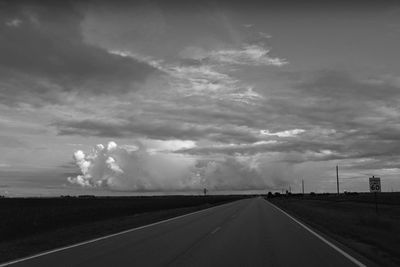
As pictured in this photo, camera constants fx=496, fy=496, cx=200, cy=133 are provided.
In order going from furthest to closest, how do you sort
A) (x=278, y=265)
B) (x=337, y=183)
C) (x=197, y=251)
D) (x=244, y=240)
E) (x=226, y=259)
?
(x=337, y=183) < (x=244, y=240) < (x=197, y=251) < (x=226, y=259) < (x=278, y=265)

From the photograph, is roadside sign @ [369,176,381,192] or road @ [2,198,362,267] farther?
roadside sign @ [369,176,381,192]

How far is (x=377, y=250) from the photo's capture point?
1480cm

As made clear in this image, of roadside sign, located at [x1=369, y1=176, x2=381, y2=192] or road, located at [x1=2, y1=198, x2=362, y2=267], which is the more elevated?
roadside sign, located at [x1=369, y1=176, x2=381, y2=192]

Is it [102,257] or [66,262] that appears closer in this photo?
[66,262]

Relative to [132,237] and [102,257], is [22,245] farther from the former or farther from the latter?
[102,257]

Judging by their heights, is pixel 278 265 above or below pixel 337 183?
below

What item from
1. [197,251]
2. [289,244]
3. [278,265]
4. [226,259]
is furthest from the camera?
[289,244]

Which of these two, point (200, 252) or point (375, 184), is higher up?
point (375, 184)

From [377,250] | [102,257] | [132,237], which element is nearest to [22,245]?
[132,237]

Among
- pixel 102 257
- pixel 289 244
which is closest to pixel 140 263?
pixel 102 257

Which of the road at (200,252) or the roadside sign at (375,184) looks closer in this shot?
the road at (200,252)

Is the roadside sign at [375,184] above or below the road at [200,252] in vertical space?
above

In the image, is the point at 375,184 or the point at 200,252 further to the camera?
the point at 375,184

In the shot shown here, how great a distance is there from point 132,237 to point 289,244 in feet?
20.2
